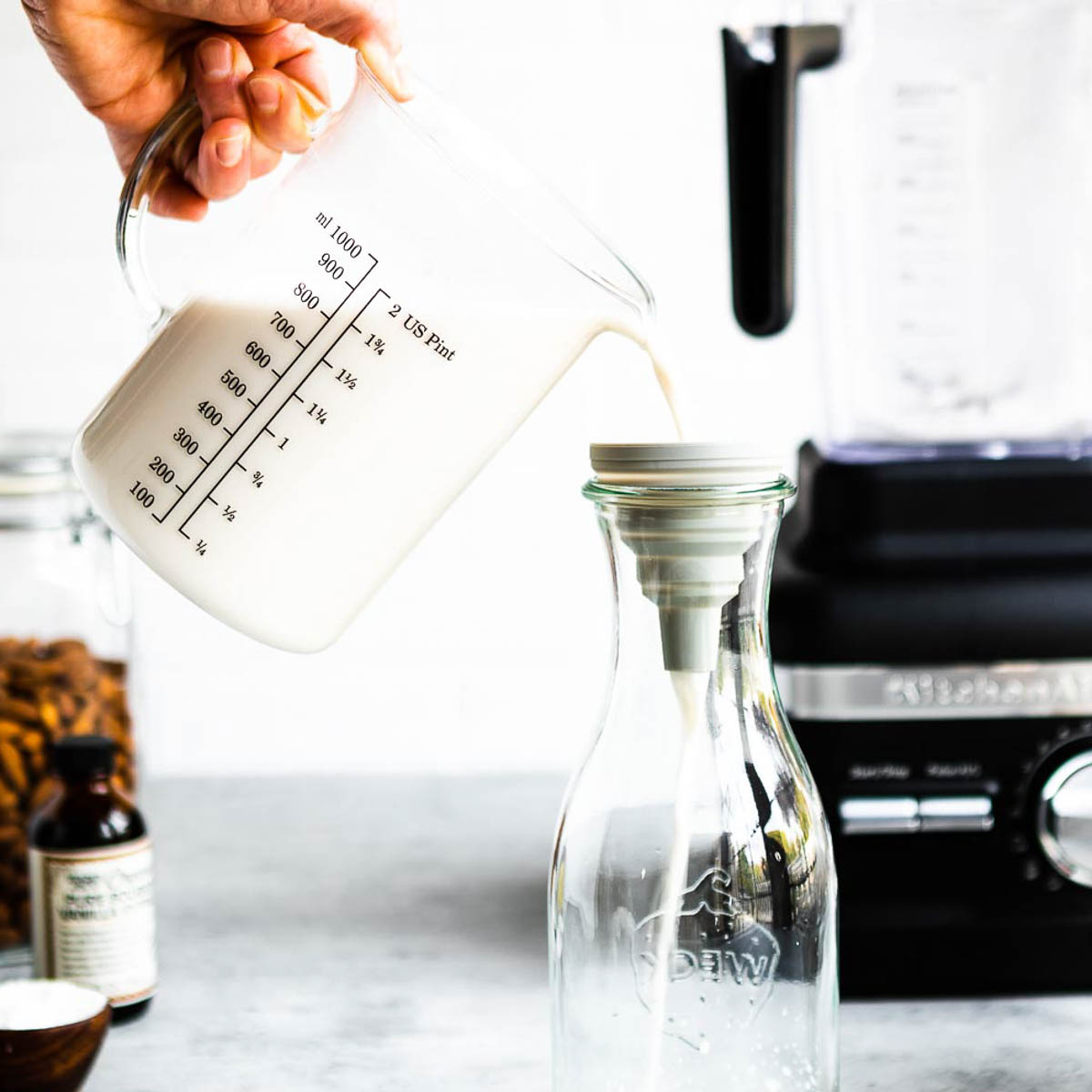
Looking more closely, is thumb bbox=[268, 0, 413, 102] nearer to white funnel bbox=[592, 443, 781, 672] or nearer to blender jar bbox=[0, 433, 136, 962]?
white funnel bbox=[592, 443, 781, 672]

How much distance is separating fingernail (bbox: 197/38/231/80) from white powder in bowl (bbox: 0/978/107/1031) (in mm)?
433

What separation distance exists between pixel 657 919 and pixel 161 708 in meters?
0.85

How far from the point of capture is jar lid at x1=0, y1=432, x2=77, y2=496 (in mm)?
819

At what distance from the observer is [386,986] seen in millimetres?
770

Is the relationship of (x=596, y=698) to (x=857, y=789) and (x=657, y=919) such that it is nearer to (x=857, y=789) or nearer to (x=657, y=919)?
(x=857, y=789)

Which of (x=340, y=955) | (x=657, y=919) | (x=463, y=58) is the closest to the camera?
(x=657, y=919)

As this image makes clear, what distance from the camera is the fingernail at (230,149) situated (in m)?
0.71

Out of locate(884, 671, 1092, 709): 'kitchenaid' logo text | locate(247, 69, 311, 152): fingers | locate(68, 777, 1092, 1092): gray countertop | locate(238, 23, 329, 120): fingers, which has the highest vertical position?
locate(238, 23, 329, 120): fingers

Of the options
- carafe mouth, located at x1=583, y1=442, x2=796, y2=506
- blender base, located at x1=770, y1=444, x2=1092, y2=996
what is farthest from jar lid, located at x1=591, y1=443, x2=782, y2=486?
blender base, located at x1=770, y1=444, x2=1092, y2=996

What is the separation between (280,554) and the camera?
56 cm

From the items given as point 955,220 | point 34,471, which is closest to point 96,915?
point 34,471

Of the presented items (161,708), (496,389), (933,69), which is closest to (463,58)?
(933,69)

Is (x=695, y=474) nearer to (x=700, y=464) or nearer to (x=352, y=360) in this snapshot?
(x=700, y=464)

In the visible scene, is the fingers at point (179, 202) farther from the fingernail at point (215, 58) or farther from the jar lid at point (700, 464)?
the jar lid at point (700, 464)
